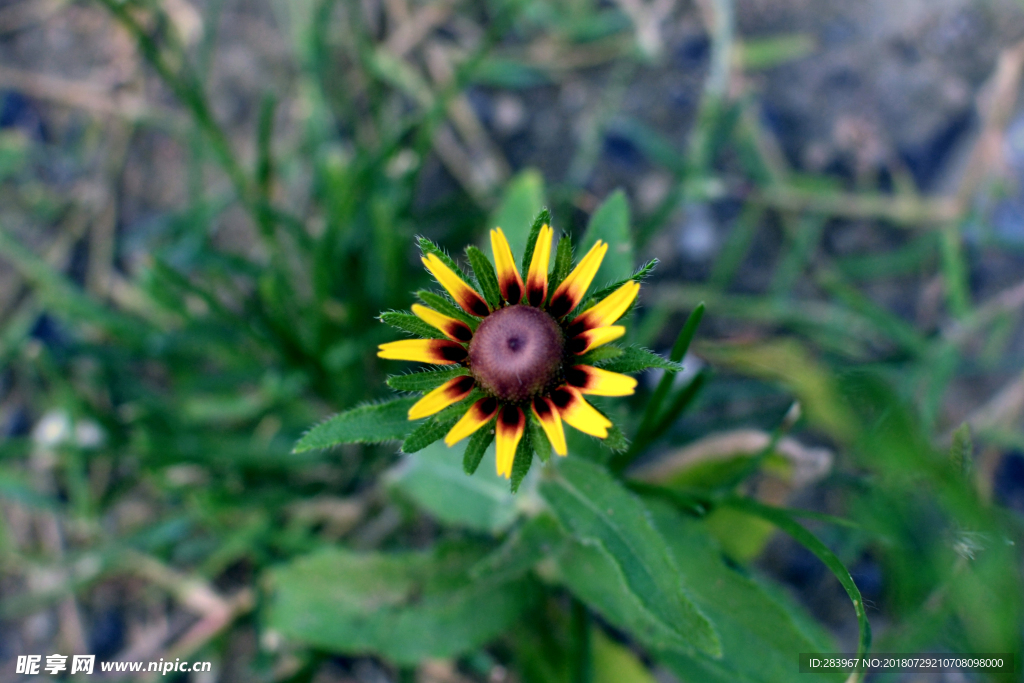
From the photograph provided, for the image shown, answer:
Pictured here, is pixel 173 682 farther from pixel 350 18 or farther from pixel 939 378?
pixel 939 378

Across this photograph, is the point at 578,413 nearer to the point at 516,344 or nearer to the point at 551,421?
the point at 551,421

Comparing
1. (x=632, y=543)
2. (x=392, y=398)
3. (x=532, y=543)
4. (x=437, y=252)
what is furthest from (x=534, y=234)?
(x=532, y=543)

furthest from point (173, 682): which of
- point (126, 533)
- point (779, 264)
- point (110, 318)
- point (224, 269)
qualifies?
point (779, 264)

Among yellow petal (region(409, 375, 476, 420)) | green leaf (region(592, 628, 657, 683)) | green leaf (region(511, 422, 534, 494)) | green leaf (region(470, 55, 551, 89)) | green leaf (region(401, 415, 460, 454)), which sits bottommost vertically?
green leaf (region(592, 628, 657, 683))

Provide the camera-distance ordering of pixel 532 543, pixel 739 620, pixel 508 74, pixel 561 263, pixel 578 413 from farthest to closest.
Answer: pixel 508 74
pixel 532 543
pixel 739 620
pixel 561 263
pixel 578 413

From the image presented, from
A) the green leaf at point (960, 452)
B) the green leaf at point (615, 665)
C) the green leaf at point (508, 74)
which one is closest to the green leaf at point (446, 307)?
the green leaf at point (960, 452)

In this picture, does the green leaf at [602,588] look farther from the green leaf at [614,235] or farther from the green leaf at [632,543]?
the green leaf at [614,235]

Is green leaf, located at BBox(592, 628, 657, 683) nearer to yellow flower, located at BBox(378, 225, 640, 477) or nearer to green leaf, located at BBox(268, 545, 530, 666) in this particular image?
green leaf, located at BBox(268, 545, 530, 666)

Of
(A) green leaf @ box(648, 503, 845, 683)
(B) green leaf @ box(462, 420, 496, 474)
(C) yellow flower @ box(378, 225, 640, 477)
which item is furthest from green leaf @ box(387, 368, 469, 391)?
(A) green leaf @ box(648, 503, 845, 683)
